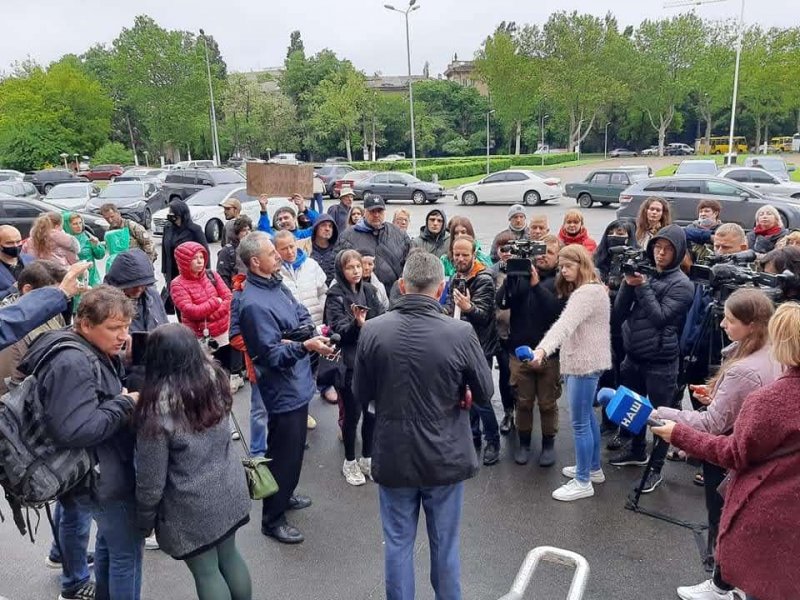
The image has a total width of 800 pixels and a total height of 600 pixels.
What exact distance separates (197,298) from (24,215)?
13236 millimetres

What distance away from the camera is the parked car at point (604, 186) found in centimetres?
2252

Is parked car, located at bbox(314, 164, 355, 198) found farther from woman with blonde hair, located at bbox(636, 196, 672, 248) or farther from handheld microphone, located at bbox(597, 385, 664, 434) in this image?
handheld microphone, located at bbox(597, 385, 664, 434)

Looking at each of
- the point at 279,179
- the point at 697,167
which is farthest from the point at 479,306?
the point at 697,167

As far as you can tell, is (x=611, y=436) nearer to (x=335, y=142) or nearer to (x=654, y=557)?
(x=654, y=557)

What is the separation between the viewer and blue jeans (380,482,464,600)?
9.86ft

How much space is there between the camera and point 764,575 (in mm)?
Answer: 2457

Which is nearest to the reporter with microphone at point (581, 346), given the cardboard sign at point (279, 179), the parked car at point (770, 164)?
the cardboard sign at point (279, 179)

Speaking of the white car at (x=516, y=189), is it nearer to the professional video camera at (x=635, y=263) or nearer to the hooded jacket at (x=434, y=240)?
the hooded jacket at (x=434, y=240)

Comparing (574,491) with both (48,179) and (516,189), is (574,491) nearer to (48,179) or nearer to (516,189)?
(516,189)

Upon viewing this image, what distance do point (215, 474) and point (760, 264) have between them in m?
4.02

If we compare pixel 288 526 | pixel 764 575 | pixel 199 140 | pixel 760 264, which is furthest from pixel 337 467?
pixel 199 140

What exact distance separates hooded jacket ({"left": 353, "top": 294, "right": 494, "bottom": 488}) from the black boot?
2.18 meters

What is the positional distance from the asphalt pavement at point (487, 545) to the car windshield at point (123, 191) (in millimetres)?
17648

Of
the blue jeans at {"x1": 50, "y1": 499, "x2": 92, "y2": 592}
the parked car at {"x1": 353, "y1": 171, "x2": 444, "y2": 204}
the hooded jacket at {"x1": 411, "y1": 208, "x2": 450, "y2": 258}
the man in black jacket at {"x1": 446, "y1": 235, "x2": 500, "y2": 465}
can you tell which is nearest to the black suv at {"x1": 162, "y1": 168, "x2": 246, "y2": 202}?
the parked car at {"x1": 353, "y1": 171, "x2": 444, "y2": 204}
